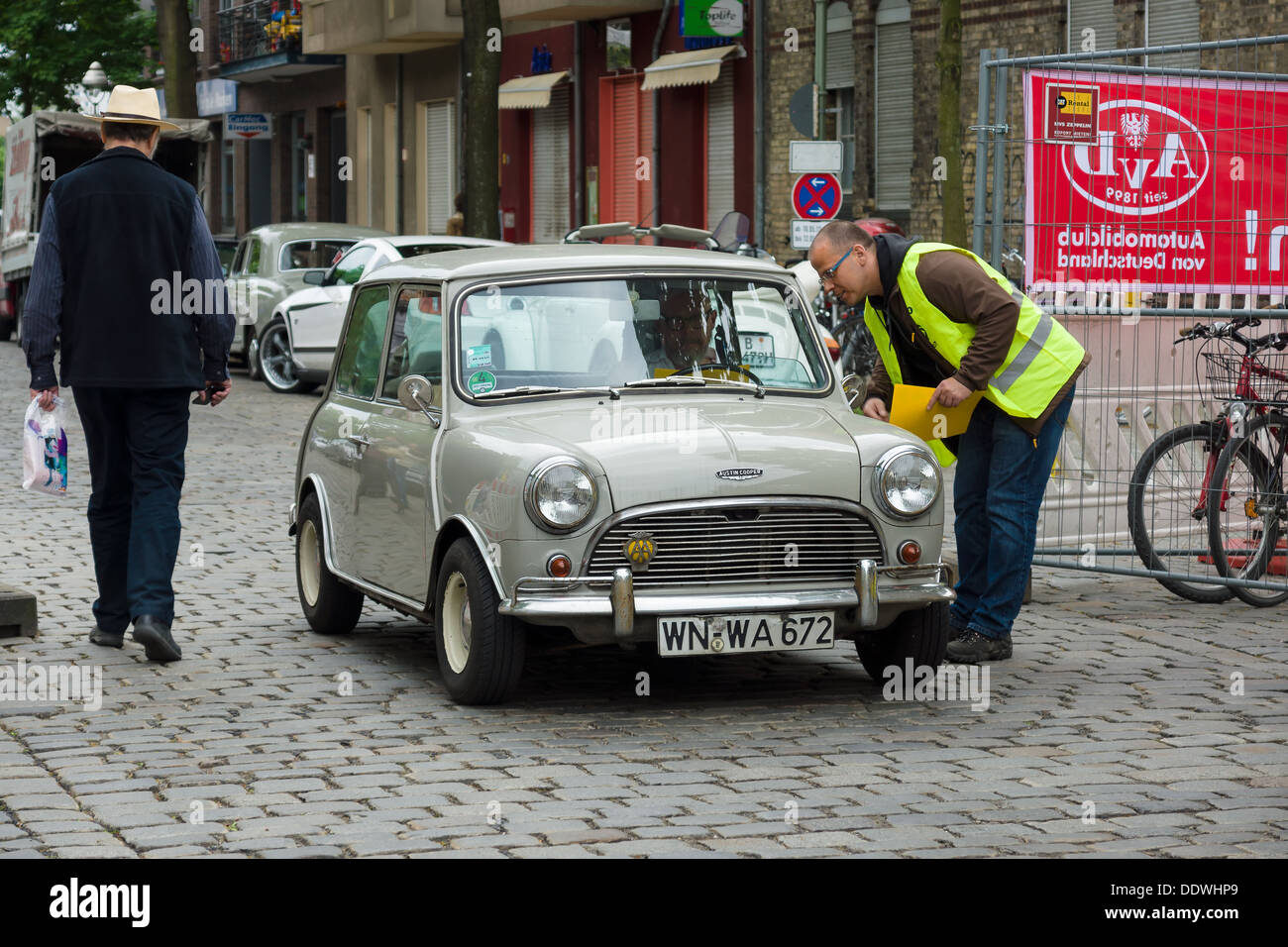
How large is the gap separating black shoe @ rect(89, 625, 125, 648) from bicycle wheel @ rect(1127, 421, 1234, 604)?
4.50m

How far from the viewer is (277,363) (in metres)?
23.4

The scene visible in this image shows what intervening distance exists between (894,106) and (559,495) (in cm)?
2181

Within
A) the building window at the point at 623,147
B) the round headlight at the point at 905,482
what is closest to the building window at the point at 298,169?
the building window at the point at 623,147

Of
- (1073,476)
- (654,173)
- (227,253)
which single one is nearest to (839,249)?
(1073,476)

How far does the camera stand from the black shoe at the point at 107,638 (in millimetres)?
8438

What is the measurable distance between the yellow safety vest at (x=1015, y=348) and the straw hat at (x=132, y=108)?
289 cm

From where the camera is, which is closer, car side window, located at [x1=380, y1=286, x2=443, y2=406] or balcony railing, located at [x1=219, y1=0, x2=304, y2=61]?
car side window, located at [x1=380, y1=286, x2=443, y2=406]

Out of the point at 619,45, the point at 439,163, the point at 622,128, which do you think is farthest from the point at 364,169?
the point at 619,45

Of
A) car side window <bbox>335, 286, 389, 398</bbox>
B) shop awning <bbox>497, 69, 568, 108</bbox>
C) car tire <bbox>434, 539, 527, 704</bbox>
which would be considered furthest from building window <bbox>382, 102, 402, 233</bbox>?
car tire <bbox>434, 539, 527, 704</bbox>

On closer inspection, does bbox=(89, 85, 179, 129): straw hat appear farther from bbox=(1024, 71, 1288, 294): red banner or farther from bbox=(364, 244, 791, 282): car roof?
bbox=(1024, 71, 1288, 294): red banner

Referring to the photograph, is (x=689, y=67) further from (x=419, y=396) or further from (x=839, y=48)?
(x=419, y=396)

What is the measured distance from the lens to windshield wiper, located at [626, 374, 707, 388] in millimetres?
7641

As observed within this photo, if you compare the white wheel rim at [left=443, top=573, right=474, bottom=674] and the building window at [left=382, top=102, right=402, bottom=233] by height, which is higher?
the building window at [left=382, top=102, right=402, bottom=233]
